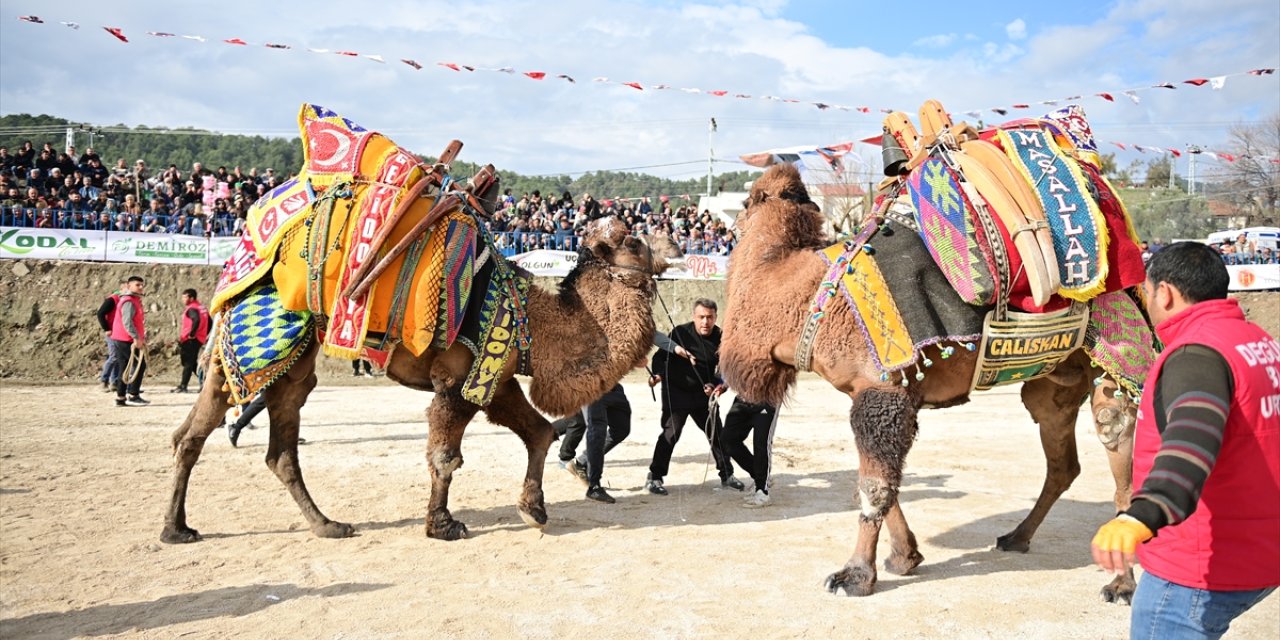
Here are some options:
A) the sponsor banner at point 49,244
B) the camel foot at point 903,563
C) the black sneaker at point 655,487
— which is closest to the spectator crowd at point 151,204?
the sponsor banner at point 49,244

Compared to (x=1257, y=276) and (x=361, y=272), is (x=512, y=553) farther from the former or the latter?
(x=1257, y=276)

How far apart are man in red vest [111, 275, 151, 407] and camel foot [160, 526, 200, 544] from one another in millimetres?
9171

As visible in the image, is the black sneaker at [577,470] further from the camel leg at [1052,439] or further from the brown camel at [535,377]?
the camel leg at [1052,439]

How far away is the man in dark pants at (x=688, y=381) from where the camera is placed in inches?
324

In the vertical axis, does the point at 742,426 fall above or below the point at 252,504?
above

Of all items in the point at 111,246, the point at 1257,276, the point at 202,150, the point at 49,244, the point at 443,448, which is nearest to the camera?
the point at 443,448

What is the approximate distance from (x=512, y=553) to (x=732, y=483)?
301 centimetres

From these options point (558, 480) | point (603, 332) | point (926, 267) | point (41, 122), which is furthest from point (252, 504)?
point (41, 122)

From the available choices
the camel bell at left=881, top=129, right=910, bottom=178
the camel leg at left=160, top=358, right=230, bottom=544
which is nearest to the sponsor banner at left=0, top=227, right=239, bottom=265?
the camel leg at left=160, top=358, right=230, bottom=544

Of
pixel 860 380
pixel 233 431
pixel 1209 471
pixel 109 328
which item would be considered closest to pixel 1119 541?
pixel 1209 471

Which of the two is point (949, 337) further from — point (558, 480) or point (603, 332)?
point (558, 480)

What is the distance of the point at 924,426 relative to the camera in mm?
12758

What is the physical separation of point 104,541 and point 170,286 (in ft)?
53.6

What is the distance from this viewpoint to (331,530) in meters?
6.54
